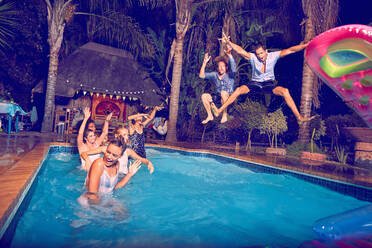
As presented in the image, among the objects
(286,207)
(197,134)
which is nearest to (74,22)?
(197,134)

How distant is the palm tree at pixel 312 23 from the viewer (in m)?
10.1

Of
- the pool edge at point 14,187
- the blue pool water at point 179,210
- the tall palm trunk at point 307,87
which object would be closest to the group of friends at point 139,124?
the blue pool water at point 179,210

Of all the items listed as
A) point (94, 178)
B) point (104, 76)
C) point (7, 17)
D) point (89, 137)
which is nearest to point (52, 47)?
point (7, 17)

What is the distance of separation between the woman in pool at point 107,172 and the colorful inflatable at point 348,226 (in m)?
2.62

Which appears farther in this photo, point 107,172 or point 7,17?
point 7,17

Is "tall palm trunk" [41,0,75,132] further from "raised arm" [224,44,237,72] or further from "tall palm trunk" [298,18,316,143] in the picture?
"tall palm trunk" [298,18,316,143]

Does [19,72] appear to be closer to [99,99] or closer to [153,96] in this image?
[99,99]

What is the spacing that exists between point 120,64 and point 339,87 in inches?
612

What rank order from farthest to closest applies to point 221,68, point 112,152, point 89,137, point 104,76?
point 104,76 → point 221,68 → point 89,137 → point 112,152

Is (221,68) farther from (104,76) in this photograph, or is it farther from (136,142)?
(104,76)

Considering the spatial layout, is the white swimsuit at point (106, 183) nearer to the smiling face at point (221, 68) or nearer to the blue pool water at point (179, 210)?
the blue pool water at point (179, 210)

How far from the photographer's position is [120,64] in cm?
1698

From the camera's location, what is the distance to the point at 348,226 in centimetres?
313

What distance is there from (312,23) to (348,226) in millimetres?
9246
